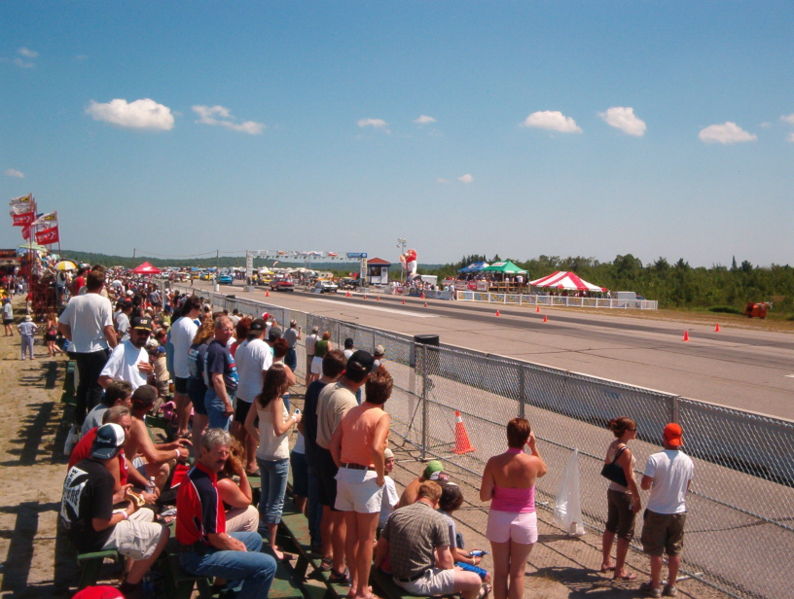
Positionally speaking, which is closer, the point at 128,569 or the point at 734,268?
the point at 128,569

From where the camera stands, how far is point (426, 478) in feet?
17.5

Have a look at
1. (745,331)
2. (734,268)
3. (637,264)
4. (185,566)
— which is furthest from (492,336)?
(637,264)

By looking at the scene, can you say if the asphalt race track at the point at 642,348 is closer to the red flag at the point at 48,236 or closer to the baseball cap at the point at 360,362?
the baseball cap at the point at 360,362

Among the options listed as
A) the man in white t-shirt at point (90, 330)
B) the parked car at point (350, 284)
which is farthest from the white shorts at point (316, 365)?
the parked car at point (350, 284)

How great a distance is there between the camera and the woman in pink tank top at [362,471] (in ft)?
14.9

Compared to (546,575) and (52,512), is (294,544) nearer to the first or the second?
(546,575)

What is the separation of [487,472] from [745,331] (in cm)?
3775

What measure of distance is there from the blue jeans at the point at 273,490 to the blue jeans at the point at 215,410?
1589 mm

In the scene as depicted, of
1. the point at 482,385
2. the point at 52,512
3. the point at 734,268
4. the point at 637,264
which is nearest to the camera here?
the point at 52,512

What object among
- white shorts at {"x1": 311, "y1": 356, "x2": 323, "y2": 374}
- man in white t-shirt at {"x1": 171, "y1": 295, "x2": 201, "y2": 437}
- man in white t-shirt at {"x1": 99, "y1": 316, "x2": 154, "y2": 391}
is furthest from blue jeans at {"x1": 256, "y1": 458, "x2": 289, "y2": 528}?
white shorts at {"x1": 311, "y1": 356, "x2": 323, "y2": 374}

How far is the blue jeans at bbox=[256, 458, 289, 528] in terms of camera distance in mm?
5535

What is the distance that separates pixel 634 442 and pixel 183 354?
19.6ft

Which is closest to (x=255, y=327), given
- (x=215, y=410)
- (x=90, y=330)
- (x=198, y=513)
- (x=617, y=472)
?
(x=215, y=410)

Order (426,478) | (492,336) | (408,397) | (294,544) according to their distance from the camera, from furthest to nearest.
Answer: (492,336), (408,397), (294,544), (426,478)
